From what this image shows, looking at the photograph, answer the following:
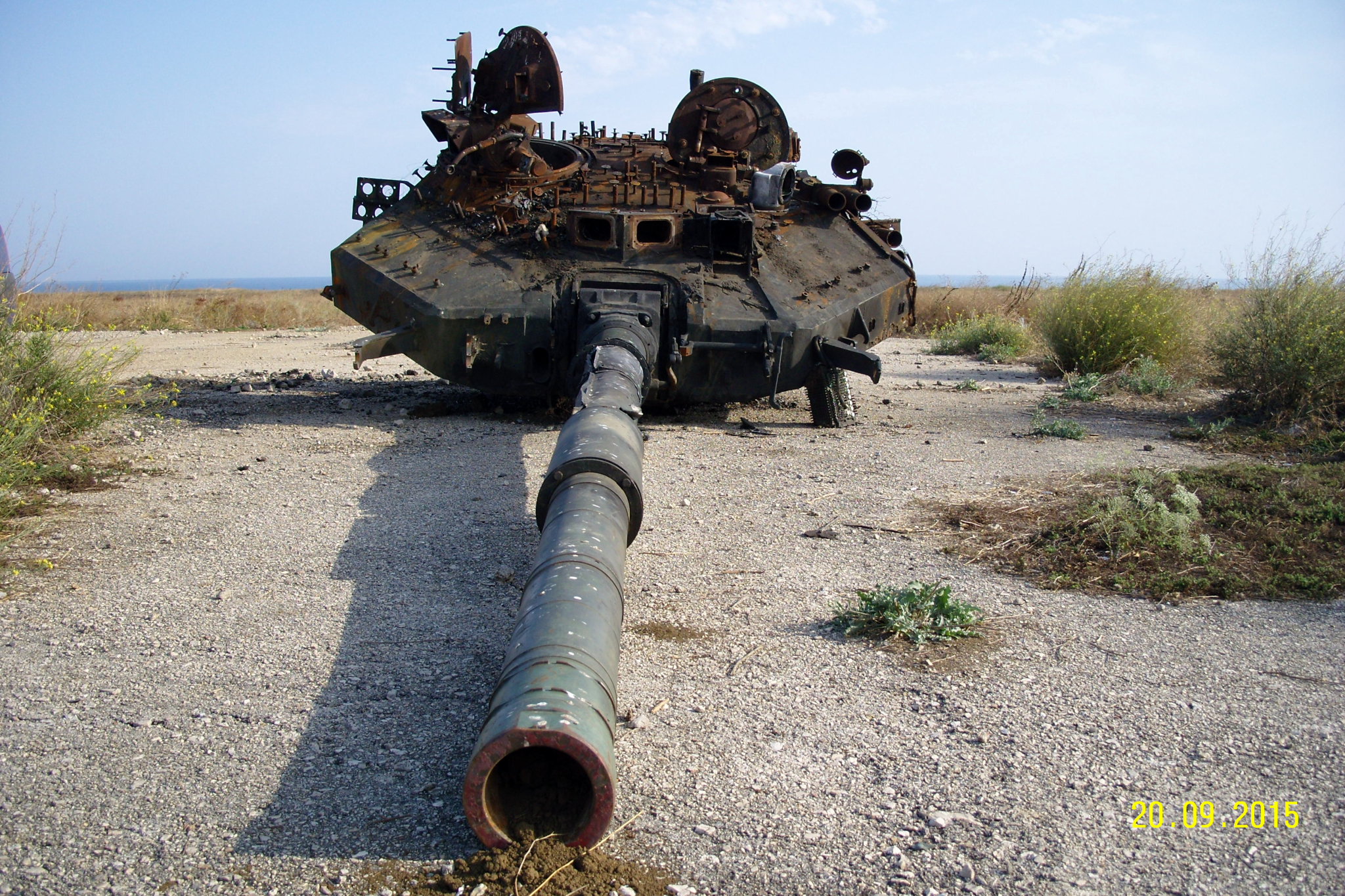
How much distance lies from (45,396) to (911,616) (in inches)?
212

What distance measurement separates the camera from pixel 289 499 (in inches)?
207

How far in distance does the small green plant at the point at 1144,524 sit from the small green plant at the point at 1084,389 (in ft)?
15.2

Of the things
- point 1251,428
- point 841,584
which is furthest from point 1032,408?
point 841,584

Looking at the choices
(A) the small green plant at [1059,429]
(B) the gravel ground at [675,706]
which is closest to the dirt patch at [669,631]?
(B) the gravel ground at [675,706]

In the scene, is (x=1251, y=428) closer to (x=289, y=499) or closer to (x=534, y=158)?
(x=534, y=158)

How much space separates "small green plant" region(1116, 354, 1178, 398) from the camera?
31.3 ft

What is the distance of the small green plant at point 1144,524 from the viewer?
4488mm

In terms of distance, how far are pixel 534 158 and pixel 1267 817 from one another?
648 centimetres

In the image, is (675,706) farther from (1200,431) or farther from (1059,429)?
(1200,431)

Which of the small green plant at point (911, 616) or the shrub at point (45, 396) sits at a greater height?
the shrub at point (45, 396)

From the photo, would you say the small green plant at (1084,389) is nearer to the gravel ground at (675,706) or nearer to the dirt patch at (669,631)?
the gravel ground at (675,706)

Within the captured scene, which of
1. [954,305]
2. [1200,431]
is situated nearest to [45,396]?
[1200,431]

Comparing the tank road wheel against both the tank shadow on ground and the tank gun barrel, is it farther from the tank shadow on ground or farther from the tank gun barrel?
the tank gun barrel
